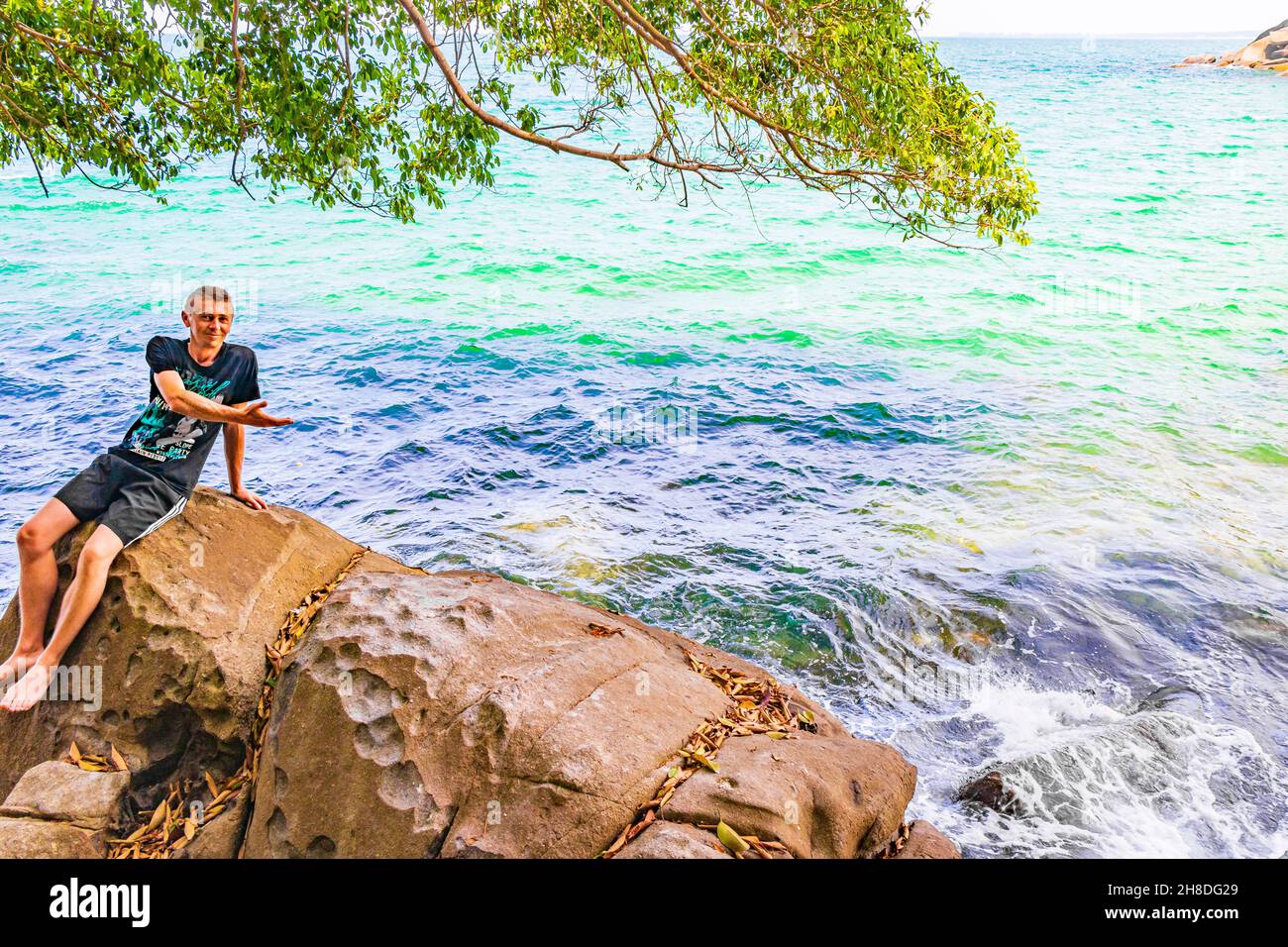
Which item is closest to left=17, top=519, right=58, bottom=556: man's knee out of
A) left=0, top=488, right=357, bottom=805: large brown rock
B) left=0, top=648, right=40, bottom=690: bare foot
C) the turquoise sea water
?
left=0, top=488, right=357, bottom=805: large brown rock

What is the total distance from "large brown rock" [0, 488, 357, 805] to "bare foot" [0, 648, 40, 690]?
0.73 feet

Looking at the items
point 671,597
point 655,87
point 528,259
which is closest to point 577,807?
point 671,597

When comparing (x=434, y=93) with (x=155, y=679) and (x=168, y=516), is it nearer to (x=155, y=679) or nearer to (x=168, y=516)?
(x=168, y=516)

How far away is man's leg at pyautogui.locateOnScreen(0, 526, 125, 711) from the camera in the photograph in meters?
6.28

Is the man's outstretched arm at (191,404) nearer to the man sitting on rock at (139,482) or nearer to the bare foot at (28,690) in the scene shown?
the man sitting on rock at (139,482)

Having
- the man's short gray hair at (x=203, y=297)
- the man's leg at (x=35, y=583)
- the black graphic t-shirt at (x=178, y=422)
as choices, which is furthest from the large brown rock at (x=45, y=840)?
the man's short gray hair at (x=203, y=297)

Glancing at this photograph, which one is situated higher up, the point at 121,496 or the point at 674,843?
the point at 121,496

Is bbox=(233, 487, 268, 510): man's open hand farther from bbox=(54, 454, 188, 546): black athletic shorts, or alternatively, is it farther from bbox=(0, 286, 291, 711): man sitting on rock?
bbox=(54, 454, 188, 546): black athletic shorts

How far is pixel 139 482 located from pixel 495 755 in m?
3.19

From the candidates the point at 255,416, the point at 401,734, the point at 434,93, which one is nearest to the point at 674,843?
the point at 401,734

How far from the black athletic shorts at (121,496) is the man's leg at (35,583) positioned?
149 millimetres

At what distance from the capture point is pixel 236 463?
7.45m

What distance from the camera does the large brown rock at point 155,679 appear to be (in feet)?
21.0
